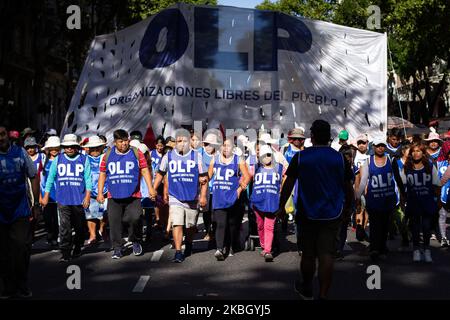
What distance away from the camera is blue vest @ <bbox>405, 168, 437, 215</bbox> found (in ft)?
31.6

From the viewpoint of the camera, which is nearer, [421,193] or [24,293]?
[24,293]

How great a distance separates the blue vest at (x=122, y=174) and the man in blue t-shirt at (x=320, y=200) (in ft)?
12.0

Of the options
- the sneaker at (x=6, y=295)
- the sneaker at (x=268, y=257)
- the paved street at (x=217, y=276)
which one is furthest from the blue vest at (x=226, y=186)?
the sneaker at (x=6, y=295)

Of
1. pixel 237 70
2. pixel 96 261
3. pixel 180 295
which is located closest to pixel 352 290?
pixel 180 295

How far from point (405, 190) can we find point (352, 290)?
2.62 m

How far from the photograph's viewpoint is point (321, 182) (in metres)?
6.71

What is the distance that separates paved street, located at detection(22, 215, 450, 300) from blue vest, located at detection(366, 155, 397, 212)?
29.2 inches

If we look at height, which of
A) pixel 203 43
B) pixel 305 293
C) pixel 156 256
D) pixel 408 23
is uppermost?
pixel 408 23

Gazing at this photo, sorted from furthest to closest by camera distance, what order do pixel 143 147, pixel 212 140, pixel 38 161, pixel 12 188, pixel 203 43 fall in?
pixel 203 43 → pixel 38 161 → pixel 143 147 → pixel 212 140 → pixel 12 188

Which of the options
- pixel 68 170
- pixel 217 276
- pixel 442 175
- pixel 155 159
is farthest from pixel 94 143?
pixel 442 175

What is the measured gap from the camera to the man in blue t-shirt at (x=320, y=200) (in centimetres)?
666

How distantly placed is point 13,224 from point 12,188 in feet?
1.17

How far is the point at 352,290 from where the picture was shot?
775 centimetres

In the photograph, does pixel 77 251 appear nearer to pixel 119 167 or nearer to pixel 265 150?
pixel 119 167
